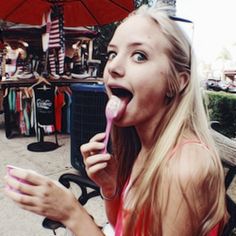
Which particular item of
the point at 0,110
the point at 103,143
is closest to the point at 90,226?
the point at 103,143

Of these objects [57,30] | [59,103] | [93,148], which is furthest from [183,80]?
[59,103]

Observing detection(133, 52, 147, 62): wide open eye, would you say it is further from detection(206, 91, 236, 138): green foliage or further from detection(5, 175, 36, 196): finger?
detection(206, 91, 236, 138): green foliage

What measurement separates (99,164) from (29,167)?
3.62 meters

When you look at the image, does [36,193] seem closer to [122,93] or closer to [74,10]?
[122,93]

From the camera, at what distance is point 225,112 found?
23.1ft

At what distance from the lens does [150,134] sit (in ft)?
4.12

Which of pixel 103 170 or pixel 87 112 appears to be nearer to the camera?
pixel 103 170

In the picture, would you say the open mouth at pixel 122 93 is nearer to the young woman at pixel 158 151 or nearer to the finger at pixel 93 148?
the young woman at pixel 158 151

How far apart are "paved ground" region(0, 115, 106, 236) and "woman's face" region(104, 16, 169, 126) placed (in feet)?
3.53

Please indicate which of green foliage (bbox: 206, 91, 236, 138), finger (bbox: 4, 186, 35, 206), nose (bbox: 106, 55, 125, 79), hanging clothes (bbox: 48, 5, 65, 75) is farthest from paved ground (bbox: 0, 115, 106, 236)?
green foliage (bbox: 206, 91, 236, 138)

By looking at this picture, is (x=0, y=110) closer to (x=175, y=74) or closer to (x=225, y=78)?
(x=175, y=74)

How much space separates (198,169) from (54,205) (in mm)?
470

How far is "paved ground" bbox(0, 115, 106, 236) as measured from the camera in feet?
9.30

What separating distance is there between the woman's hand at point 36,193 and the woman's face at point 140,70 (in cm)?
35
